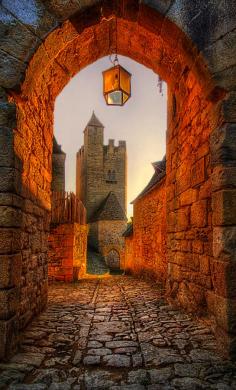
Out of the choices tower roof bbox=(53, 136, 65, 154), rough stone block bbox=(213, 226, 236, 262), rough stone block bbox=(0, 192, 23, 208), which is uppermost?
tower roof bbox=(53, 136, 65, 154)

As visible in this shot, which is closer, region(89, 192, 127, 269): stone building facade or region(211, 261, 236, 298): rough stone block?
region(211, 261, 236, 298): rough stone block

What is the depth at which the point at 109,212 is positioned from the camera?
2745cm

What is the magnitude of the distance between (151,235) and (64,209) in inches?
116

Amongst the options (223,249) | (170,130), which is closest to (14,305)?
(223,249)

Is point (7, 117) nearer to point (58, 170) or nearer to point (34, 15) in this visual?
point (34, 15)

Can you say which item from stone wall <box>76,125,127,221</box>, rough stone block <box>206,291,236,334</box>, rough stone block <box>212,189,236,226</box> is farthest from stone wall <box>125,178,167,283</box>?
stone wall <box>76,125,127,221</box>

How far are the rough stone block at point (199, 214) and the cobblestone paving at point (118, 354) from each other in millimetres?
1178

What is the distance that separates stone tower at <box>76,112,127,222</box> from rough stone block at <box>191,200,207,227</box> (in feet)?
88.9

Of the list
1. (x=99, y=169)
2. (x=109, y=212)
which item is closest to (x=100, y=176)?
(x=99, y=169)

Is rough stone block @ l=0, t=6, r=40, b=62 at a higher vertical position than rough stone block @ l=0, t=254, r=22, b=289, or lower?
higher

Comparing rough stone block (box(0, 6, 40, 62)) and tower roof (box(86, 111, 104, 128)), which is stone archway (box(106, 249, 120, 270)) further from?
rough stone block (box(0, 6, 40, 62))

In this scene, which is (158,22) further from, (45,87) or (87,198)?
(87,198)

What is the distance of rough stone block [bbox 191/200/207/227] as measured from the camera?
3.39m

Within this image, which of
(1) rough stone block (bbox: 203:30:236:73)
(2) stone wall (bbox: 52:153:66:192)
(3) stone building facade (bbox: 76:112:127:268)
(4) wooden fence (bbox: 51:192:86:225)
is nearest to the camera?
(1) rough stone block (bbox: 203:30:236:73)
